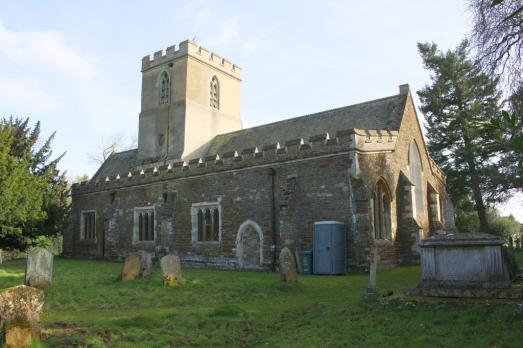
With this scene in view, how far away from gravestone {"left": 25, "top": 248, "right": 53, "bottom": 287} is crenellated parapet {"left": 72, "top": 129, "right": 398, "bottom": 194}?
9.75 metres

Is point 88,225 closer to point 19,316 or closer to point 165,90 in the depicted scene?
point 165,90

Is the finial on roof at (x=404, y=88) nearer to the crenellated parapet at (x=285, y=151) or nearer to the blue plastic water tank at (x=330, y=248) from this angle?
the crenellated parapet at (x=285, y=151)

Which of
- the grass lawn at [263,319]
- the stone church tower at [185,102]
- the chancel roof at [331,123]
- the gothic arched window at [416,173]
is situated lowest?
the grass lawn at [263,319]

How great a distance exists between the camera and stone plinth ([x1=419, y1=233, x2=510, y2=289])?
8664 millimetres

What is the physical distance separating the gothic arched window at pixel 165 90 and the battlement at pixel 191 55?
1080 millimetres

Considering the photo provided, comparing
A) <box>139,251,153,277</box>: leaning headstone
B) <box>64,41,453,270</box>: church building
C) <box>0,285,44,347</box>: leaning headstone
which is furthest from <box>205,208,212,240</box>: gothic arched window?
<box>0,285,44,347</box>: leaning headstone

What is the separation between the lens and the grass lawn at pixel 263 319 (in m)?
6.78

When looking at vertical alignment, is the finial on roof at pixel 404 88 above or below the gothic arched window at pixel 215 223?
above

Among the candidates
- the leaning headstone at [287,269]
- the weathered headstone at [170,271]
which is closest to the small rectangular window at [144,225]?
the weathered headstone at [170,271]

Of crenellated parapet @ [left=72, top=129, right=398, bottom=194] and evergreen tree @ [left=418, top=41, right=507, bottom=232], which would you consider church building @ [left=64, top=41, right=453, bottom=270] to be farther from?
evergreen tree @ [left=418, top=41, right=507, bottom=232]

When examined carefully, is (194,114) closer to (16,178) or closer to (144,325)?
(16,178)

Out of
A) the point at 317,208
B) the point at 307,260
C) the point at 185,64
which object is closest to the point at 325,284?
the point at 307,260

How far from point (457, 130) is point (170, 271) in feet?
74.4

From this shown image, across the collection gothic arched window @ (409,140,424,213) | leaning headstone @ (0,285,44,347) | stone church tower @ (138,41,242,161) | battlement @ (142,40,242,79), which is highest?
battlement @ (142,40,242,79)
